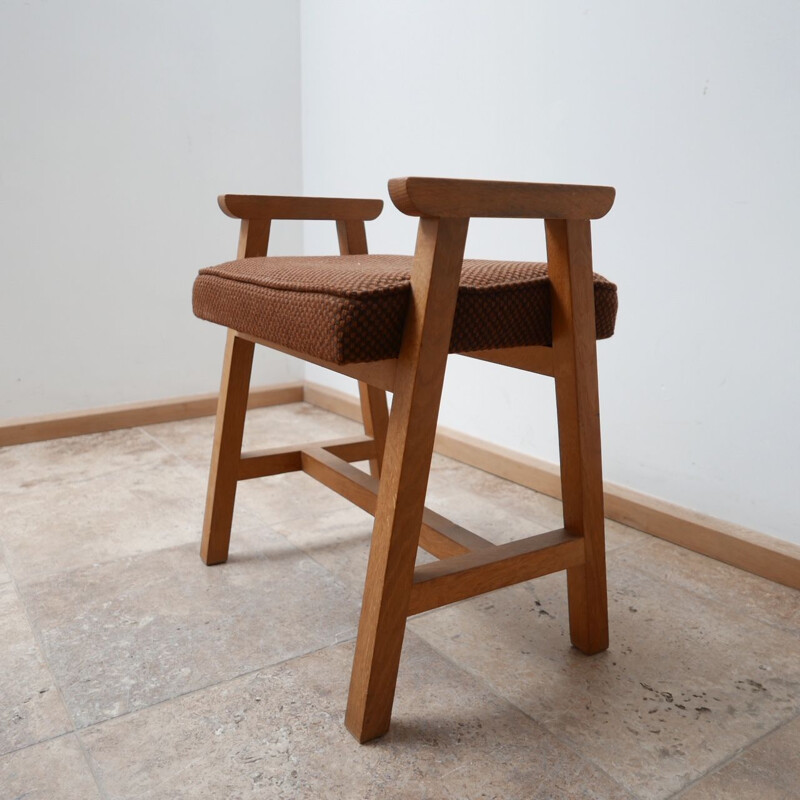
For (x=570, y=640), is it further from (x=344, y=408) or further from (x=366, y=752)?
(x=344, y=408)

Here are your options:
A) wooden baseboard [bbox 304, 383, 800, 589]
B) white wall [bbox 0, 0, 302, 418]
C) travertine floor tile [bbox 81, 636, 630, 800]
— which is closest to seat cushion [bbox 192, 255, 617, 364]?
travertine floor tile [bbox 81, 636, 630, 800]

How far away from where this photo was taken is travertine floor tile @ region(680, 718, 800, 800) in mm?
809

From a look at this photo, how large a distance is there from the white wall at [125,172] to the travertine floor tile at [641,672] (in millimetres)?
1452

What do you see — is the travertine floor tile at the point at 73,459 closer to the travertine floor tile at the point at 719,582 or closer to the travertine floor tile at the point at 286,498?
the travertine floor tile at the point at 286,498

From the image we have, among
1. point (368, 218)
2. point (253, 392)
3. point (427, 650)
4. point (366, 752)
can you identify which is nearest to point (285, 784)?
point (366, 752)

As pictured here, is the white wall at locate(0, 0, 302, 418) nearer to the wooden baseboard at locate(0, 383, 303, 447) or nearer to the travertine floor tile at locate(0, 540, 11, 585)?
the wooden baseboard at locate(0, 383, 303, 447)

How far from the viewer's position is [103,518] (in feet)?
5.08

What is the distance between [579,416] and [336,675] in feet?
1.55

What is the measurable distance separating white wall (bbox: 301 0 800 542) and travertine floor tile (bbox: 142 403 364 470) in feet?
1.66

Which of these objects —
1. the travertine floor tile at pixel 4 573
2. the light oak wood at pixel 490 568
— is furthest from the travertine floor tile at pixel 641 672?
the travertine floor tile at pixel 4 573

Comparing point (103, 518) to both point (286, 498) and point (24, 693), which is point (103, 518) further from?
point (24, 693)

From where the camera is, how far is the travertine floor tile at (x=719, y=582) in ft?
3.93

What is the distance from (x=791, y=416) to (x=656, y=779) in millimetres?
682

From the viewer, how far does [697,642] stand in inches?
43.6
